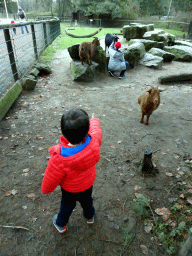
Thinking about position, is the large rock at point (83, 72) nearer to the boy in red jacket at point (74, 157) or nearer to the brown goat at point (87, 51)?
the brown goat at point (87, 51)

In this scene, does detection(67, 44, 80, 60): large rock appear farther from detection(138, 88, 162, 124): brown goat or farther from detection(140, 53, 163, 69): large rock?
detection(138, 88, 162, 124): brown goat

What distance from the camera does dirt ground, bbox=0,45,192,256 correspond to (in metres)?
2.01

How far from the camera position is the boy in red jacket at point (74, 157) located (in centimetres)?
134

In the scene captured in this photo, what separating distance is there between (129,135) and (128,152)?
62cm

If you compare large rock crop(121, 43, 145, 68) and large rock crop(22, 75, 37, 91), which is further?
large rock crop(121, 43, 145, 68)

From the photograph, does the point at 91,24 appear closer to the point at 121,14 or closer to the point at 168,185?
the point at 121,14

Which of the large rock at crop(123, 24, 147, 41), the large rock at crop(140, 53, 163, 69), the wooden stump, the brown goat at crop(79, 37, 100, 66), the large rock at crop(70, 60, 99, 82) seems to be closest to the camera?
the wooden stump

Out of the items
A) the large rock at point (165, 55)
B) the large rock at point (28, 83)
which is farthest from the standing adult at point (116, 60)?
the large rock at point (165, 55)

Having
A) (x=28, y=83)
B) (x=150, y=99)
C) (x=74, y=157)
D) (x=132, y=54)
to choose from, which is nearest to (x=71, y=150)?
(x=74, y=157)

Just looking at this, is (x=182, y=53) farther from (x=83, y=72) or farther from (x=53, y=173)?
(x=53, y=173)

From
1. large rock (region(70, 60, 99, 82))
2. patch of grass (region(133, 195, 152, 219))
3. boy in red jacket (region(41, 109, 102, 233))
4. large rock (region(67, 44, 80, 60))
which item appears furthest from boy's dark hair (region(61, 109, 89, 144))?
large rock (region(67, 44, 80, 60))

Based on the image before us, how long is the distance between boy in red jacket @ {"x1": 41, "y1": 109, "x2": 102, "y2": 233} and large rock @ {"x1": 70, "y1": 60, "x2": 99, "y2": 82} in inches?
218

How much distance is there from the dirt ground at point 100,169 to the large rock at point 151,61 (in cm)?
339

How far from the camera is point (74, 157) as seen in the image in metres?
1.40
